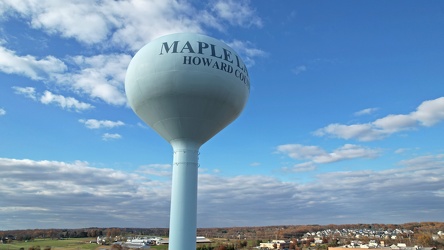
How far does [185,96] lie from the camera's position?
11781 mm

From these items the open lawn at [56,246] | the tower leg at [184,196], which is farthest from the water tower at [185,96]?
the open lawn at [56,246]

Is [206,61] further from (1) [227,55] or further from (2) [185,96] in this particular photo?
Answer: (2) [185,96]

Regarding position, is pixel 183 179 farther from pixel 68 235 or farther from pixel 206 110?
pixel 68 235

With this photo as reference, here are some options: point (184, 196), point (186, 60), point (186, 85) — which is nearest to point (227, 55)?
point (186, 60)

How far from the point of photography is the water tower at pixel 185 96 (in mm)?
11719

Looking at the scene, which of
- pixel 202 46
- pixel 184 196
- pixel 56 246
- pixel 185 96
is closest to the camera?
pixel 185 96

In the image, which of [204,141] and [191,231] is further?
[204,141]

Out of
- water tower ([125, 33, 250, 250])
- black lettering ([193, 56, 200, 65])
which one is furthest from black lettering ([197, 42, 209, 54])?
black lettering ([193, 56, 200, 65])

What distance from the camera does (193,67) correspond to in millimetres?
11648

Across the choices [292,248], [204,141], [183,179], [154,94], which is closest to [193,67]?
[154,94]

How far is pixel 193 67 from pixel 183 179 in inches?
145

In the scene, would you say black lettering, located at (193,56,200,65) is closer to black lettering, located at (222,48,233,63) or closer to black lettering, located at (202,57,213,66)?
black lettering, located at (202,57,213,66)

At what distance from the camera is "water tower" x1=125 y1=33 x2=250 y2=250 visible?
38.4 feet

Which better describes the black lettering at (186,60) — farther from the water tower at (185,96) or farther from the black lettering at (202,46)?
the black lettering at (202,46)
